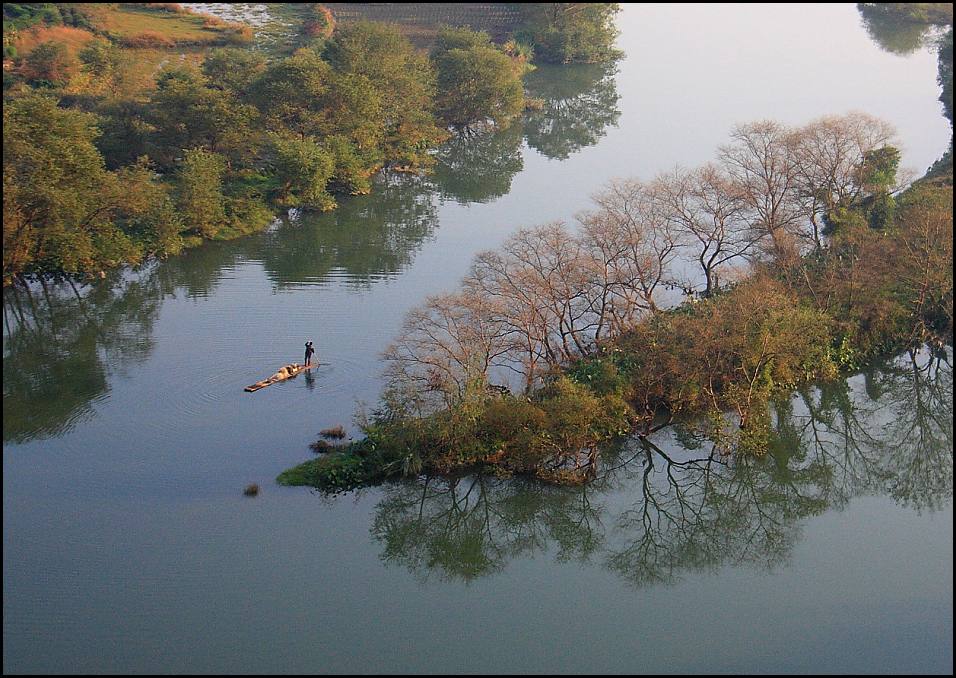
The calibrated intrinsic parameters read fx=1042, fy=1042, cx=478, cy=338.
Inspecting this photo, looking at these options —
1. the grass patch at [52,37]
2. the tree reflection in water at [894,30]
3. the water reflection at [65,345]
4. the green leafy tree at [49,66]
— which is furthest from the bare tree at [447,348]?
the tree reflection in water at [894,30]

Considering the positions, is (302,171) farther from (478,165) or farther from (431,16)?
(431,16)

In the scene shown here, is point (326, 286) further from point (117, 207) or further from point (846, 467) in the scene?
point (846, 467)

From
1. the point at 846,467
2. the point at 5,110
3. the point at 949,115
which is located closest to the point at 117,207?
the point at 5,110

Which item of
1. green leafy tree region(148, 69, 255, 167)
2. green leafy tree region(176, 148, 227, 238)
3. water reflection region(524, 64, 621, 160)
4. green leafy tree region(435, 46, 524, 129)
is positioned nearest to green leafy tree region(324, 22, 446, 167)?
green leafy tree region(435, 46, 524, 129)

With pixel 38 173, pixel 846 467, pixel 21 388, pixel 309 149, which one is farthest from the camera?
pixel 309 149

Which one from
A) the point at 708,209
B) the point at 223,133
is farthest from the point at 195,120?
the point at 708,209

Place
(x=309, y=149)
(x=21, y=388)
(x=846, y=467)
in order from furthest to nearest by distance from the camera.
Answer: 1. (x=309, y=149)
2. (x=21, y=388)
3. (x=846, y=467)

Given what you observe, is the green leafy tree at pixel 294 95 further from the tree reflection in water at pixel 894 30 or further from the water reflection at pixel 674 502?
the tree reflection in water at pixel 894 30
